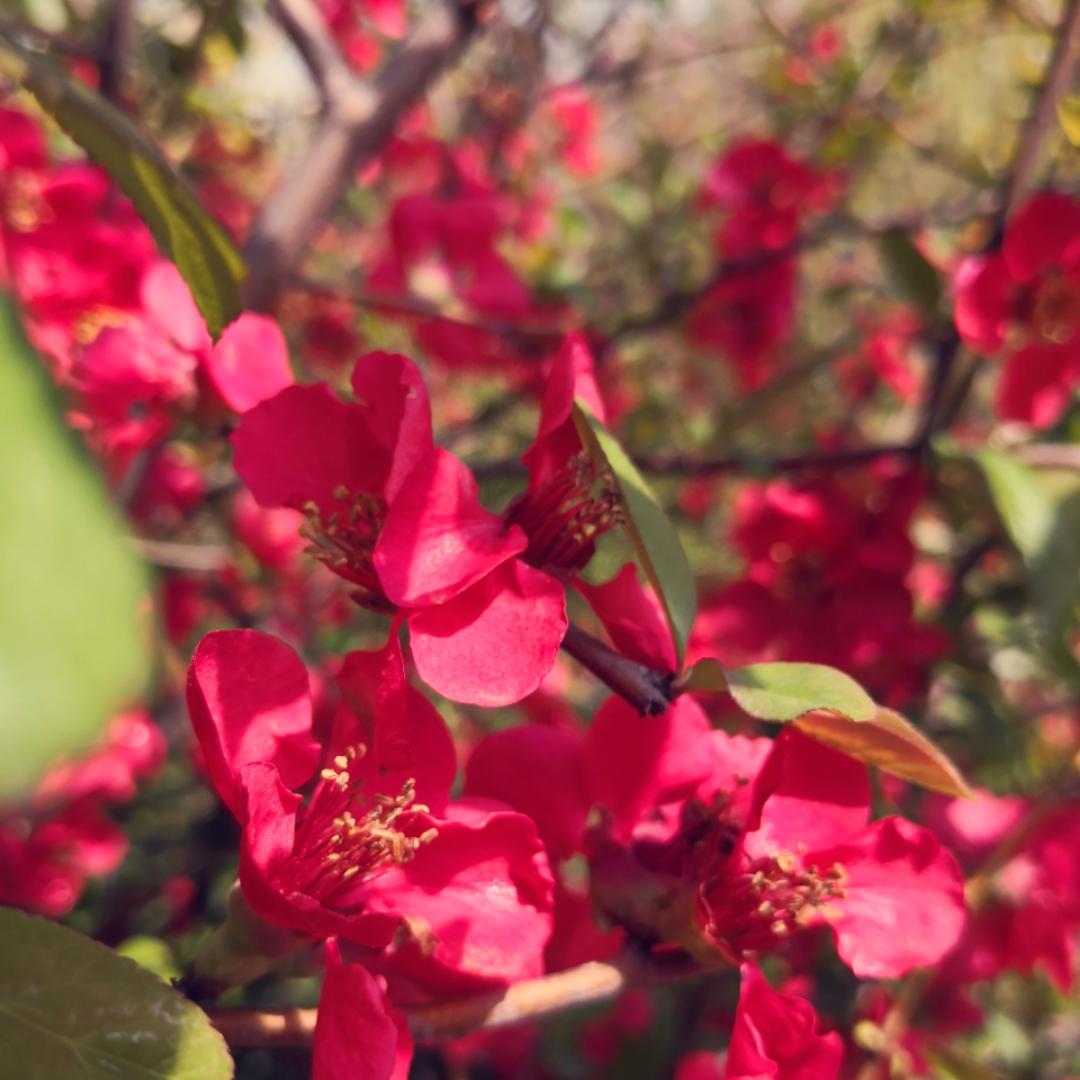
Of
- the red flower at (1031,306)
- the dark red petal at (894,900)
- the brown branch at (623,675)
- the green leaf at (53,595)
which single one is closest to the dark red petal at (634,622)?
the brown branch at (623,675)

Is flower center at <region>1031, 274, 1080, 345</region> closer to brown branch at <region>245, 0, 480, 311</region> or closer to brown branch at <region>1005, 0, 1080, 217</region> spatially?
brown branch at <region>1005, 0, 1080, 217</region>

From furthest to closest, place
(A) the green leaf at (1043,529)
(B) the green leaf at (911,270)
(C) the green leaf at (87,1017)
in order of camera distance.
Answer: (B) the green leaf at (911,270), (A) the green leaf at (1043,529), (C) the green leaf at (87,1017)

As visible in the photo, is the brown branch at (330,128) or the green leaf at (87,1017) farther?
the brown branch at (330,128)

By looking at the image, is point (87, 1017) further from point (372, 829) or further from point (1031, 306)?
point (1031, 306)

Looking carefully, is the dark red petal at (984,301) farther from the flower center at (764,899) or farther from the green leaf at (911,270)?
the flower center at (764,899)

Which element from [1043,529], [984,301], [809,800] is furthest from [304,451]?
[984,301]

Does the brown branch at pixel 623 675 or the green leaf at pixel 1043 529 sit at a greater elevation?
the brown branch at pixel 623 675

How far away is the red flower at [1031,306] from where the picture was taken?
79cm

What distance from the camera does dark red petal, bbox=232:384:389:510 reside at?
45 cm

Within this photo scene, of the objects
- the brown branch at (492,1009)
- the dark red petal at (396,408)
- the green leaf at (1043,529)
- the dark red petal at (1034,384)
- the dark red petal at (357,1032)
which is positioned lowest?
the dark red petal at (1034,384)

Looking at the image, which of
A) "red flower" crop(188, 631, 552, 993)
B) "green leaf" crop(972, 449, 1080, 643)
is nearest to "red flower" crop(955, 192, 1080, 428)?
"green leaf" crop(972, 449, 1080, 643)

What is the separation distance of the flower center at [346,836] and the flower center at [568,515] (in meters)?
0.12

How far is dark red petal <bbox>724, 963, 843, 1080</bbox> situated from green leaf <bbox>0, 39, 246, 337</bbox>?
35 centimetres

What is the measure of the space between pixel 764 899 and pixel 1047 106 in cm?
66
